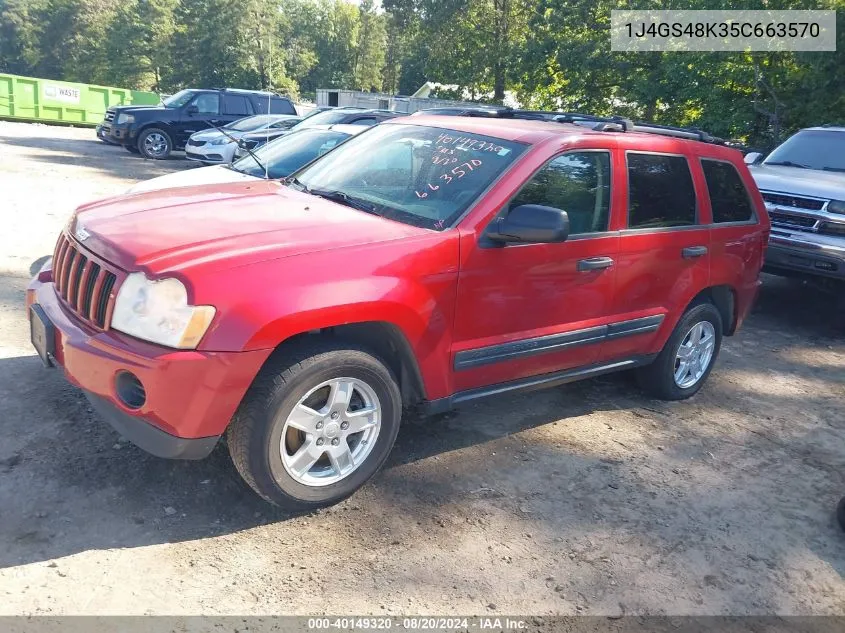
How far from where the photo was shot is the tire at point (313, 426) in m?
3.04

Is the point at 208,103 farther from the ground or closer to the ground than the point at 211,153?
farther from the ground

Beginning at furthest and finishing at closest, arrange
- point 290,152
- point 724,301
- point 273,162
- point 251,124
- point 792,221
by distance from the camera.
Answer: point 251,124
point 290,152
point 273,162
point 792,221
point 724,301

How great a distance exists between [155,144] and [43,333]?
15851 millimetres

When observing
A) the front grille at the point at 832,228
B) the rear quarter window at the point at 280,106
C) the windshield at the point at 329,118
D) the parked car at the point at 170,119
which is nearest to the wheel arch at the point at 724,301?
the front grille at the point at 832,228

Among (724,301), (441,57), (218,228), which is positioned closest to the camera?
(218,228)

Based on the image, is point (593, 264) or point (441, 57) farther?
point (441, 57)

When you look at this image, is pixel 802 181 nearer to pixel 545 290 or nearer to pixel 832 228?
pixel 832 228

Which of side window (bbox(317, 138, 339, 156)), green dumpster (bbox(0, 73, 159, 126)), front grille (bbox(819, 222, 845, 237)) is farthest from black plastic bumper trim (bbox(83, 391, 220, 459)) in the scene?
green dumpster (bbox(0, 73, 159, 126))

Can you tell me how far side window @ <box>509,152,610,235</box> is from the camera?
386 cm

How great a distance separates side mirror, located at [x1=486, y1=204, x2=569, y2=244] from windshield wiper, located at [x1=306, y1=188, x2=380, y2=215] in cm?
66

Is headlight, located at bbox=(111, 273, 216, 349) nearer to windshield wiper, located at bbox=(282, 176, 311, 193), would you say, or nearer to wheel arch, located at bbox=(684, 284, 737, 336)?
windshield wiper, located at bbox=(282, 176, 311, 193)

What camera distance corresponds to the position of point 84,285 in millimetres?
3219

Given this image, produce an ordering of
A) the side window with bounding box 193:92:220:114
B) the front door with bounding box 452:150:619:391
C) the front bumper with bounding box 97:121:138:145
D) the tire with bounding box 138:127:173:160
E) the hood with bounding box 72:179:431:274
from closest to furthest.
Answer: the hood with bounding box 72:179:431:274, the front door with bounding box 452:150:619:391, the front bumper with bounding box 97:121:138:145, the tire with bounding box 138:127:173:160, the side window with bounding box 193:92:220:114

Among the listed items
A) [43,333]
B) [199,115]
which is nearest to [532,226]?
[43,333]
